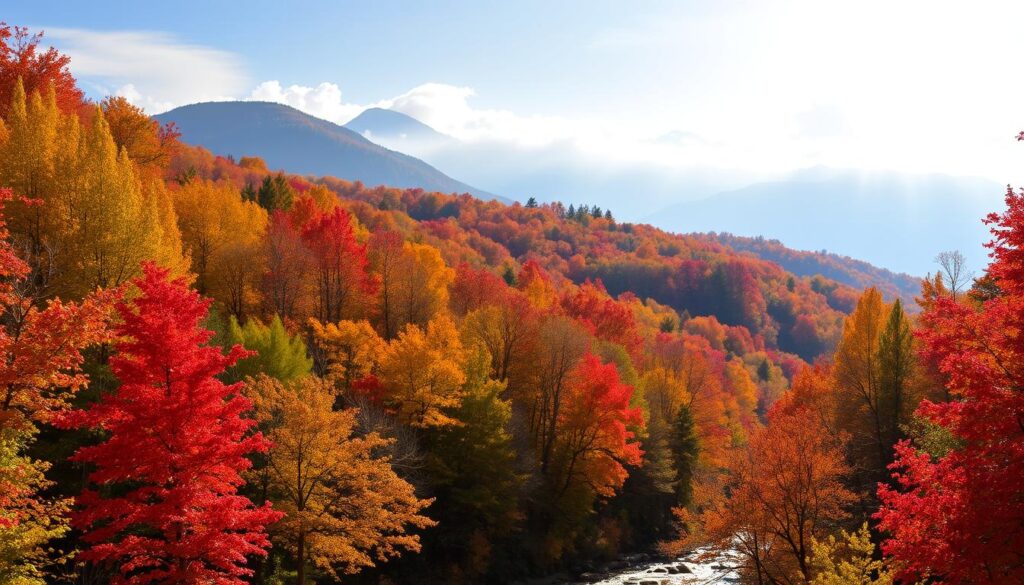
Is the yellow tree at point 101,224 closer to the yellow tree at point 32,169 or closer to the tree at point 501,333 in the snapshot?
the yellow tree at point 32,169

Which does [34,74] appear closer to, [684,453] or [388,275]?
[388,275]

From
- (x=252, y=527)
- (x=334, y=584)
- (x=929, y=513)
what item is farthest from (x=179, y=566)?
(x=929, y=513)

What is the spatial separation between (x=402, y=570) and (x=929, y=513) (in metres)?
26.6

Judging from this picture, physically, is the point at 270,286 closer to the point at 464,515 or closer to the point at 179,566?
the point at 464,515

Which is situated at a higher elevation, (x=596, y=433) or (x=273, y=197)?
(x=273, y=197)

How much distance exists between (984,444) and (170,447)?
17.2 m

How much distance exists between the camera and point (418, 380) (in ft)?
110

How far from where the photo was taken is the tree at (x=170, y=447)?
1614cm

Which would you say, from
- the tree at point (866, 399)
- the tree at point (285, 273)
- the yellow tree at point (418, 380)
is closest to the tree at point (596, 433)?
the yellow tree at point (418, 380)

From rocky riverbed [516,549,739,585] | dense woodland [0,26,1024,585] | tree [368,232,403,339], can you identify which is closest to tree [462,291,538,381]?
dense woodland [0,26,1024,585]

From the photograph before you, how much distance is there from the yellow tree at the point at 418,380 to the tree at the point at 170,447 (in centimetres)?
1624

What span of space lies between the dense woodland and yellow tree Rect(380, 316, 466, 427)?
0.41 feet

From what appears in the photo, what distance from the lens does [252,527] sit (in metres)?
17.7

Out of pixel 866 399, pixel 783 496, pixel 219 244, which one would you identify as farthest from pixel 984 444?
pixel 219 244
